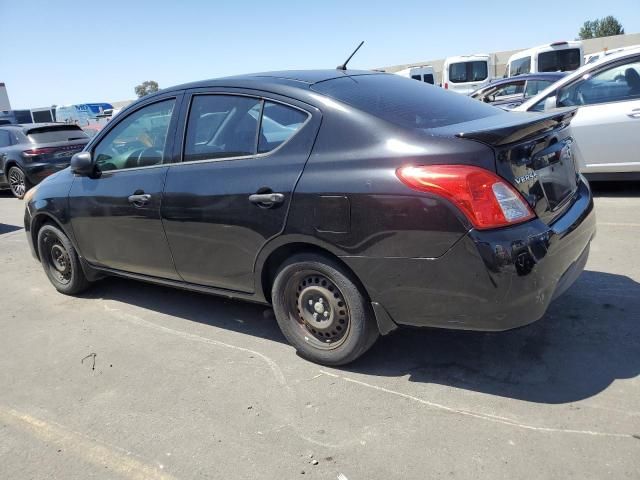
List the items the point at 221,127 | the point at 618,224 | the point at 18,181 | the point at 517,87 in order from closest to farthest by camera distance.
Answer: the point at 221,127 → the point at 618,224 → the point at 517,87 → the point at 18,181

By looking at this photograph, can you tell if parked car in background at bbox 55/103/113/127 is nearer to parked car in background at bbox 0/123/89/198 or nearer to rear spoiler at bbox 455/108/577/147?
parked car in background at bbox 0/123/89/198

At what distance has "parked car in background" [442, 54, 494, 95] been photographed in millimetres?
22375

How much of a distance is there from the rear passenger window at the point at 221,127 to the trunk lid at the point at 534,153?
3.87ft

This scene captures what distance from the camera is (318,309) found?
11.0ft

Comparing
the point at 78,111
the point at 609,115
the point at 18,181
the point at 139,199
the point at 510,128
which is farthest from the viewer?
the point at 78,111

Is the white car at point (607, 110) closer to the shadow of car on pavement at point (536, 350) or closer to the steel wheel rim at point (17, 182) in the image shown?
the shadow of car on pavement at point (536, 350)

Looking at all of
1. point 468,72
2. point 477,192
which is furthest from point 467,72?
point 477,192

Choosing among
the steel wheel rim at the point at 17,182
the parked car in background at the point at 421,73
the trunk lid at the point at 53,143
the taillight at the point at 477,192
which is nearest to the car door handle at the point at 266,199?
the taillight at the point at 477,192

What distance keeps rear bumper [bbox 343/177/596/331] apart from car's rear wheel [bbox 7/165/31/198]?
1066 centimetres

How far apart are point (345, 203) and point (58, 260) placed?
3377 mm

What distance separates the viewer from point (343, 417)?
9.57ft

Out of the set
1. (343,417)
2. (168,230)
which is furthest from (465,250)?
(168,230)

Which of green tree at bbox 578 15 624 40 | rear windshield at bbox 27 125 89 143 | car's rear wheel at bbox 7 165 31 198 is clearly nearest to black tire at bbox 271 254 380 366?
car's rear wheel at bbox 7 165 31 198

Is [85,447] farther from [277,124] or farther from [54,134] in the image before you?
[54,134]
